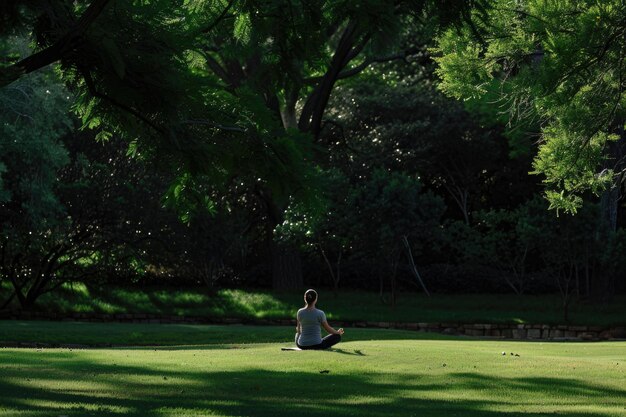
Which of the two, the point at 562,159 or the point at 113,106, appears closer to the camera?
the point at 113,106

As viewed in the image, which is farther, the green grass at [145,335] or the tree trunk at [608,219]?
the tree trunk at [608,219]

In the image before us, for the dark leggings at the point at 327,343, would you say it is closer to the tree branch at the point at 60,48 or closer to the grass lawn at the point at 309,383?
the grass lawn at the point at 309,383

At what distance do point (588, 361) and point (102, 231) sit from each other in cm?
2097

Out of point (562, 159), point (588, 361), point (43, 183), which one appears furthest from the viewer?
point (43, 183)

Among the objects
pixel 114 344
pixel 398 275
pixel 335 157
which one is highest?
pixel 335 157

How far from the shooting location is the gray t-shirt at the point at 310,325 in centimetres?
1773

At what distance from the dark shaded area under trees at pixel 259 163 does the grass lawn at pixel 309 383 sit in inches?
108

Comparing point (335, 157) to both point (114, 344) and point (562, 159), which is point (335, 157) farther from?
point (562, 159)

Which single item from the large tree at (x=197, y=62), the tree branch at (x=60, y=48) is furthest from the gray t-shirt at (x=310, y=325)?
the tree branch at (x=60, y=48)

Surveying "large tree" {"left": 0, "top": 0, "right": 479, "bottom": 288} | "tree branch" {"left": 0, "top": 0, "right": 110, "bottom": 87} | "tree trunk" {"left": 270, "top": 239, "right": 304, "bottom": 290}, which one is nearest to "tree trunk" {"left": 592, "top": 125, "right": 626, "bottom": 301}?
"tree trunk" {"left": 270, "top": 239, "right": 304, "bottom": 290}

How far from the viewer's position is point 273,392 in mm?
12516

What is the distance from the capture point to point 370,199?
3356cm

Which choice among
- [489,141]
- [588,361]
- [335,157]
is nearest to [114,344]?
[588,361]

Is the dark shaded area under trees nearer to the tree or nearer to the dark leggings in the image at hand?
the tree
